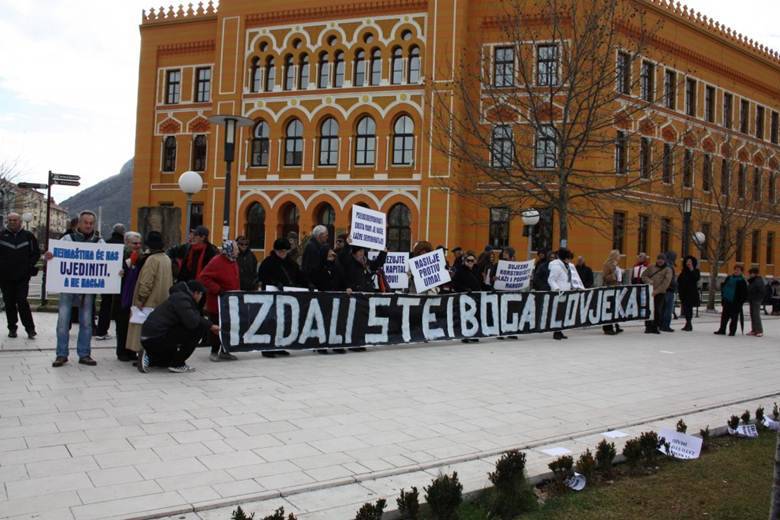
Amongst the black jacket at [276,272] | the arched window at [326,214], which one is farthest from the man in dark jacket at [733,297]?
the arched window at [326,214]

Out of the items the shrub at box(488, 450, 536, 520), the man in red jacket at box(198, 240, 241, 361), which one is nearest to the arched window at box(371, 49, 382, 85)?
the man in red jacket at box(198, 240, 241, 361)

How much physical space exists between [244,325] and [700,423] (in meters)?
6.36

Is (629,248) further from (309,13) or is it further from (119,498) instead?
(119,498)

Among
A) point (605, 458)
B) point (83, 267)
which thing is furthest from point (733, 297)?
point (83, 267)

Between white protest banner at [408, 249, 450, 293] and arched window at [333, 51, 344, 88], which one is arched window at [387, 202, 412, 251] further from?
white protest banner at [408, 249, 450, 293]

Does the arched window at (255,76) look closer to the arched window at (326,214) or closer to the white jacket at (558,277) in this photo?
the arched window at (326,214)

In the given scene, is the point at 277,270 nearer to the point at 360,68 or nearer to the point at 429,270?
the point at 429,270

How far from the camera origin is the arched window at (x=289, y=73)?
124 ft

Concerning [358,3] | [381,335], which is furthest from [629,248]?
[381,335]

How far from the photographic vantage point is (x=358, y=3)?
117ft

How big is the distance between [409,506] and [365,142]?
109ft

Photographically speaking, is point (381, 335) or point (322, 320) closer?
point (322, 320)

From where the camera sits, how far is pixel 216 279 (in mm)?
10234

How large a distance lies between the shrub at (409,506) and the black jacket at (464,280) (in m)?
10.1
